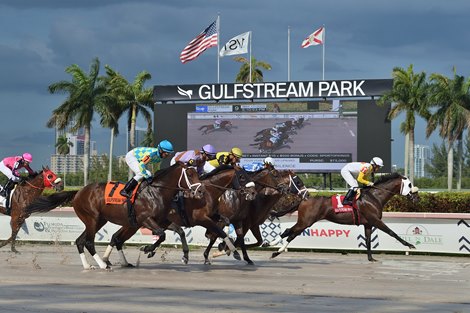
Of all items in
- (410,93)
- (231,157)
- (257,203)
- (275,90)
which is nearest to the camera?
(257,203)

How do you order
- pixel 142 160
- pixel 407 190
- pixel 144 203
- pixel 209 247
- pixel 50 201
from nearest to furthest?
pixel 144 203
pixel 142 160
pixel 50 201
pixel 209 247
pixel 407 190

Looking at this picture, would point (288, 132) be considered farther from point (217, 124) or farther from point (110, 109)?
point (110, 109)

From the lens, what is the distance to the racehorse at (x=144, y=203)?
14094 mm

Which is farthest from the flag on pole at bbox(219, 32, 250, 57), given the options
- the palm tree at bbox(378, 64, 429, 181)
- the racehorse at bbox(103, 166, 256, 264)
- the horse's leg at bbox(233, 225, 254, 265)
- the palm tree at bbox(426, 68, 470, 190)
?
the racehorse at bbox(103, 166, 256, 264)

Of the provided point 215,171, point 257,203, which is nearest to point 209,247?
point 257,203

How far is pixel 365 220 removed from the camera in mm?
18016

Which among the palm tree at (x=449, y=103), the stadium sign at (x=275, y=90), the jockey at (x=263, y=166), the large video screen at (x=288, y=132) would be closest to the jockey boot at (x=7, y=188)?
the jockey at (x=263, y=166)

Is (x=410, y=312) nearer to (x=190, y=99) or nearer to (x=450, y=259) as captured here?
(x=450, y=259)

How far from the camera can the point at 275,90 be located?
44656 millimetres

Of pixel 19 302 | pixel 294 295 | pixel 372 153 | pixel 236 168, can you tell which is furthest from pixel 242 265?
pixel 372 153

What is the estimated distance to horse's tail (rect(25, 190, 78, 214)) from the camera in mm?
15719

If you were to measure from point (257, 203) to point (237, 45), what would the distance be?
114ft

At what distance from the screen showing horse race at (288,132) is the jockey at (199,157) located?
24.4 meters

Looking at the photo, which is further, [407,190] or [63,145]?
[63,145]
